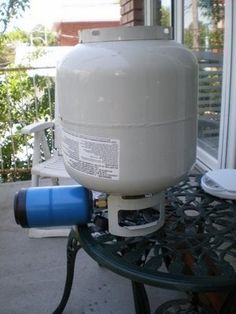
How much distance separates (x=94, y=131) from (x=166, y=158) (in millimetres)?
199

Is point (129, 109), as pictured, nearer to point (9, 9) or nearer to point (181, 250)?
point (181, 250)

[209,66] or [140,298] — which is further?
[209,66]

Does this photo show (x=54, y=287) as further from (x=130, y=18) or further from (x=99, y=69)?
(x=130, y=18)

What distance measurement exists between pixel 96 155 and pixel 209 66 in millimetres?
1622

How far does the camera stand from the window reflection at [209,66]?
2.21 meters

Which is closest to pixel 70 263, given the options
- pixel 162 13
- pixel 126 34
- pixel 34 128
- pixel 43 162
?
pixel 126 34

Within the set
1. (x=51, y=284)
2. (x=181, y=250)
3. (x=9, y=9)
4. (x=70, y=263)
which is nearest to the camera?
(x=181, y=250)

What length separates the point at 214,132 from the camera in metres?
2.31

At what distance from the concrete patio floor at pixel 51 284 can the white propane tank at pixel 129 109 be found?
0.96 meters

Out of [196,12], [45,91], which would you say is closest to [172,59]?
[196,12]

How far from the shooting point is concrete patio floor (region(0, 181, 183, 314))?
1.82 m

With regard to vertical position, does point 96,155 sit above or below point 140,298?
above

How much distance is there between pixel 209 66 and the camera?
239cm

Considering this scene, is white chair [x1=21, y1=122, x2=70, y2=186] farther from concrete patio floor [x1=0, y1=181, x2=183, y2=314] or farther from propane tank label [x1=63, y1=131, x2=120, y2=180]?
propane tank label [x1=63, y1=131, x2=120, y2=180]
